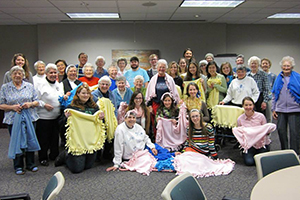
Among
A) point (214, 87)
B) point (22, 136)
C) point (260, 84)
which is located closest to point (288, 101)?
point (260, 84)

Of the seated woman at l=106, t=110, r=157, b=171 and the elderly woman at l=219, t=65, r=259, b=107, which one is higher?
the elderly woman at l=219, t=65, r=259, b=107

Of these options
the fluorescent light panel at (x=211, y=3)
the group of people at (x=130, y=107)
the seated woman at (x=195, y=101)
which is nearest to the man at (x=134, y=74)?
the group of people at (x=130, y=107)

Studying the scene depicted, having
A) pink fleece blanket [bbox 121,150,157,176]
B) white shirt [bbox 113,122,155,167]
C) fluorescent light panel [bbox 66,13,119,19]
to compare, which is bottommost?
pink fleece blanket [bbox 121,150,157,176]

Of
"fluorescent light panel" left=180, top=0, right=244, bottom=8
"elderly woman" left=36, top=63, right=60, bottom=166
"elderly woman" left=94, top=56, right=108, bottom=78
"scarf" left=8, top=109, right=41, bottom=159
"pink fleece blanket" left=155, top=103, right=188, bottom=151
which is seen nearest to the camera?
"scarf" left=8, top=109, right=41, bottom=159

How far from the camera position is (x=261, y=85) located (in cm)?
444

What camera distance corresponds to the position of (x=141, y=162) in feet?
11.6

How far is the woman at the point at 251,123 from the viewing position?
3.65 m

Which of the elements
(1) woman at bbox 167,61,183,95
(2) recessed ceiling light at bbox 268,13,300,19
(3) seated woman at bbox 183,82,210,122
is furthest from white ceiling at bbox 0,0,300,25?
(3) seated woman at bbox 183,82,210,122

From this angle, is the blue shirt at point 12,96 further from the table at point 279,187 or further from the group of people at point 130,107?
the table at point 279,187

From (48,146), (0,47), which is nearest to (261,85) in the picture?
(48,146)

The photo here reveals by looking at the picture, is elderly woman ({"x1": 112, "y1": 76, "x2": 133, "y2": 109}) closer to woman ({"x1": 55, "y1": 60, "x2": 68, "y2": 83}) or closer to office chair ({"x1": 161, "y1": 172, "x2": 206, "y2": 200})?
woman ({"x1": 55, "y1": 60, "x2": 68, "y2": 83})

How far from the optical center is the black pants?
371 cm

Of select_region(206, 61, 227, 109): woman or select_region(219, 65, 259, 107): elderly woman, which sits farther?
select_region(206, 61, 227, 109): woman

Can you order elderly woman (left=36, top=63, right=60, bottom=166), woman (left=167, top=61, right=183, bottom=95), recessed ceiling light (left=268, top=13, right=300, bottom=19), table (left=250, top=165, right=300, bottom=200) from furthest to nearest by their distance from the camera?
recessed ceiling light (left=268, top=13, right=300, bottom=19) → woman (left=167, top=61, right=183, bottom=95) → elderly woman (left=36, top=63, right=60, bottom=166) → table (left=250, top=165, right=300, bottom=200)
